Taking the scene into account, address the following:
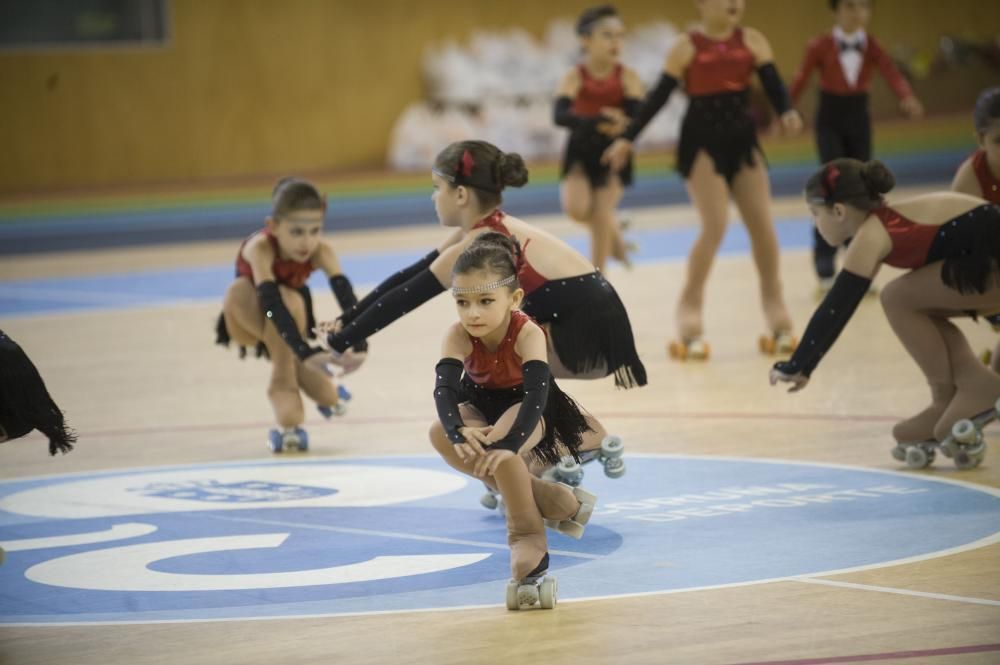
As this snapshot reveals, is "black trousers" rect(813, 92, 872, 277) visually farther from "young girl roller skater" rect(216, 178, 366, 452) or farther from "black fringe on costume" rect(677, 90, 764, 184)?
"young girl roller skater" rect(216, 178, 366, 452)

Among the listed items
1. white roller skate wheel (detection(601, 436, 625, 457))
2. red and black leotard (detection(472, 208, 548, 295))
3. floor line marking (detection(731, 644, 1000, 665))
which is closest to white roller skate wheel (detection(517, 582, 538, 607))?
floor line marking (detection(731, 644, 1000, 665))

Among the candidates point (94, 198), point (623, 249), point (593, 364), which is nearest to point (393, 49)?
point (94, 198)

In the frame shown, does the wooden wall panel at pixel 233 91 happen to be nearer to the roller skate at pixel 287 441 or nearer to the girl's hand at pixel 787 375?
the roller skate at pixel 287 441

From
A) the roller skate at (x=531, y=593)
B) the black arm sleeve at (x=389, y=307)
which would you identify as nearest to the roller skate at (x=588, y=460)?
the black arm sleeve at (x=389, y=307)

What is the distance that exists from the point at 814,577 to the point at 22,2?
53.0 feet

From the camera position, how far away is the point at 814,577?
4043mm

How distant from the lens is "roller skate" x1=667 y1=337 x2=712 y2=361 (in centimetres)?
784

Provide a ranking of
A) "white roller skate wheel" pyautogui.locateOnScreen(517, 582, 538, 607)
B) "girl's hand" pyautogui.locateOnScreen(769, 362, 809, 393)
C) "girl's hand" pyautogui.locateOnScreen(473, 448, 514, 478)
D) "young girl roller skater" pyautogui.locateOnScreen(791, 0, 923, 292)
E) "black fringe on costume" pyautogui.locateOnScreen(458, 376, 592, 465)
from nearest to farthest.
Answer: "white roller skate wheel" pyautogui.locateOnScreen(517, 582, 538, 607) → "girl's hand" pyautogui.locateOnScreen(473, 448, 514, 478) → "black fringe on costume" pyautogui.locateOnScreen(458, 376, 592, 465) → "girl's hand" pyautogui.locateOnScreen(769, 362, 809, 393) → "young girl roller skater" pyautogui.locateOnScreen(791, 0, 923, 292)

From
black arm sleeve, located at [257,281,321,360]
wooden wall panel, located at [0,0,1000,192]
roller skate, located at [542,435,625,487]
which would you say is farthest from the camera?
wooden wall panel, located at [0,0,1000,192]

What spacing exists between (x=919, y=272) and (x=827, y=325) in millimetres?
490

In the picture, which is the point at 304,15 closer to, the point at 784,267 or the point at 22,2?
the point at 22,2

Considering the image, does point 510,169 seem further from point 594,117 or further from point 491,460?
point 594,117

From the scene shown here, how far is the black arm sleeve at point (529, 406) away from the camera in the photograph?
4.04 m

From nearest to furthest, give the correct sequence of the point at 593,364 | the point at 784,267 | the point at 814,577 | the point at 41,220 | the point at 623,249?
the point at 814,577 < the point at 593,364 < the point at 623,249 < the point at 784,267 < the point at 41,220
